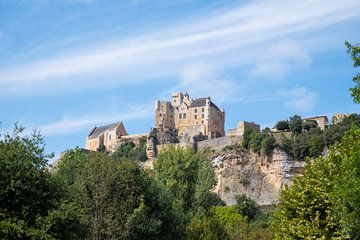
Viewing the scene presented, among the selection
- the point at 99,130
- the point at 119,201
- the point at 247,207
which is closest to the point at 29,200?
the point at 119,201

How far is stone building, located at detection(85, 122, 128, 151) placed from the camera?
128 metres

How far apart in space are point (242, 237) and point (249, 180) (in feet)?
161

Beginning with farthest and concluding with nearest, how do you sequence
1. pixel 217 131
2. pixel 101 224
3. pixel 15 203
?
pixel 217 131, pixel 101 224, pixel 15 203

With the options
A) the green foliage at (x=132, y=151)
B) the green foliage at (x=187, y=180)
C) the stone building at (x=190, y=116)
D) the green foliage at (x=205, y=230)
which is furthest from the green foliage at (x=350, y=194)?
the stone building at (x=190, y=116)

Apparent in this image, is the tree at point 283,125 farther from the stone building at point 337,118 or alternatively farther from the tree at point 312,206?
the tree at point 312,206

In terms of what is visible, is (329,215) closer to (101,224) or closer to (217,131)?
(101,224)

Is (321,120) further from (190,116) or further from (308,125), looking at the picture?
(190,116)

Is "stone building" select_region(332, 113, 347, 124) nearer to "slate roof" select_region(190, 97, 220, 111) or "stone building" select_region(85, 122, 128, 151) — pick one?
"slate roof" select_region(190, 97, 220, 111)

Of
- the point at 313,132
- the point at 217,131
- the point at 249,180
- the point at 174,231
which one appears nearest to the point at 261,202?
the point at 249,180

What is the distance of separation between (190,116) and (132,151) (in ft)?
55.1

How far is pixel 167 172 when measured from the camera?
179 feet

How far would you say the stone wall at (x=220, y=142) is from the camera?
4259 inches

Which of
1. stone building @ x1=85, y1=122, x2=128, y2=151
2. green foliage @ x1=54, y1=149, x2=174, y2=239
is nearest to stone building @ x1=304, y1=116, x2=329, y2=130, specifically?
stone building @ x1=85, y1=122, x2=128, y2=151

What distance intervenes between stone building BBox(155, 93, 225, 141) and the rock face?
17.6 meters
